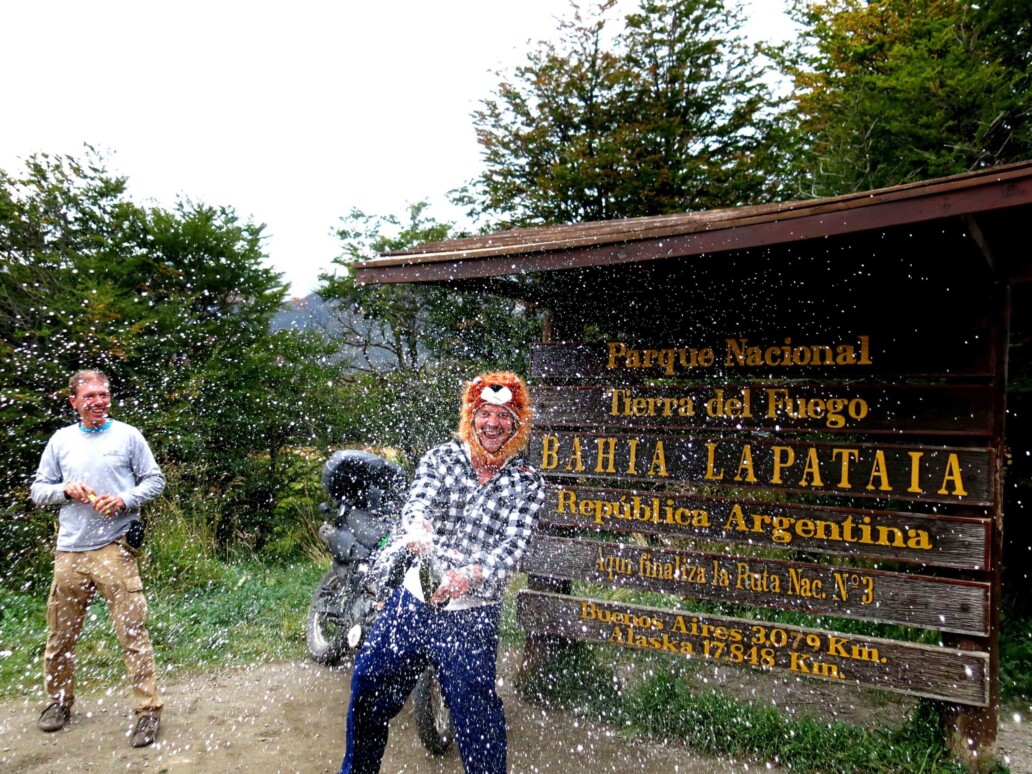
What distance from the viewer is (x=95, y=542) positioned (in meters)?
4.65

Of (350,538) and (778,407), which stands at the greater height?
(778,407)

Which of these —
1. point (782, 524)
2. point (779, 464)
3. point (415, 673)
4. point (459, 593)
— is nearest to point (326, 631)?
point (415, 673)

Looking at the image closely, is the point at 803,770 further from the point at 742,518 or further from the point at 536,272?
the point at 536,272

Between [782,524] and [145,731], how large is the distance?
158 inches

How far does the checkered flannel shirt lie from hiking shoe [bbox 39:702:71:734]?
2.99 meters

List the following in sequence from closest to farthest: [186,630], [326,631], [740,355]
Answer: [740,355]
[326,631]
[186,630]

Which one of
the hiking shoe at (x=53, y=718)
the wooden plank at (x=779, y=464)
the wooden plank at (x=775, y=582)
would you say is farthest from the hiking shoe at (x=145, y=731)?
the wooden plank at (x=779, y=464)

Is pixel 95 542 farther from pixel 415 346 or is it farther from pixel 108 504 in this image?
pixel 415 346

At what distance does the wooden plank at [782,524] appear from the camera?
13.8 ft

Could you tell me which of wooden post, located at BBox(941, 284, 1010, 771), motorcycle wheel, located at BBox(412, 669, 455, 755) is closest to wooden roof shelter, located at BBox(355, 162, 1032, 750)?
wooden post, located at BBox(941, 284, 1010, 771)

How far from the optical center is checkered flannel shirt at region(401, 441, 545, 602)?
342 centimetres

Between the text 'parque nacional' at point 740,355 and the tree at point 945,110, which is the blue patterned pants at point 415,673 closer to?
the text 'parque nacional' at point 740,355

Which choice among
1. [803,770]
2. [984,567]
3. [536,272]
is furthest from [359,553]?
[984,567]

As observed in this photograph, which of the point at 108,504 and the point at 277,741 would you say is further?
the point at 277,741
